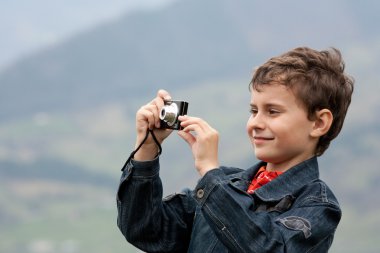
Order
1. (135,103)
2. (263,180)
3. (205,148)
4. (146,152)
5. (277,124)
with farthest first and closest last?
1. (135,103)
2. (146,152)
3. (263,180)
4. (277,124)
5. (205,148)

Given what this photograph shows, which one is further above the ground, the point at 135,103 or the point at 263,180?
the point at 135,103

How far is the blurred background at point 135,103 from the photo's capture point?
108 meters

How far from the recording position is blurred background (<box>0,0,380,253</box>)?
10762 centimetres

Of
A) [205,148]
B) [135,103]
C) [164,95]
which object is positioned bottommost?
[205,148]

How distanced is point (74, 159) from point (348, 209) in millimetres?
43101

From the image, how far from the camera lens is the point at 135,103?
150 meters

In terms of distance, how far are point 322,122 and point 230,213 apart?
1.73 feet

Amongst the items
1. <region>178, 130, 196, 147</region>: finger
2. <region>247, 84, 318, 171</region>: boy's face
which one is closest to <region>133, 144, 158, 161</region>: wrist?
<region>178, 130, 196, 147</region>: finger

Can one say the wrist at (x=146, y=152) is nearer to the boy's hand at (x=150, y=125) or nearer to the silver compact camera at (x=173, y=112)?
the boy's hand at (x=150, y=125)

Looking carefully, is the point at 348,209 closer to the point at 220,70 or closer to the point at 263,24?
the point at 220,70

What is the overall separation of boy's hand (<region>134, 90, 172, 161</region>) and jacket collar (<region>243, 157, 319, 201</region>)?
0.42 metres

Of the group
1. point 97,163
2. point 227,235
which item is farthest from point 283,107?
point 97,163

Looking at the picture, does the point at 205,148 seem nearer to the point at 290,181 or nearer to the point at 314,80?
the point at 290,181

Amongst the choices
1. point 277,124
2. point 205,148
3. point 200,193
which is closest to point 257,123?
point 277,124
